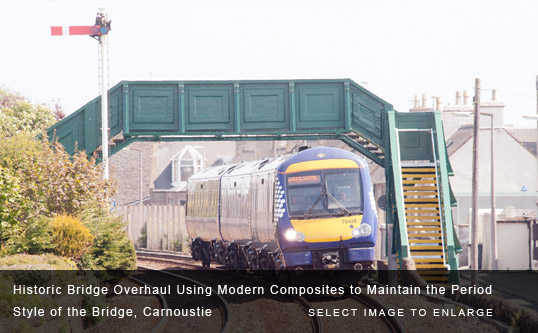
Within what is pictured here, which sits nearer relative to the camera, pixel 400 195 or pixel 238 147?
pixel 400 195

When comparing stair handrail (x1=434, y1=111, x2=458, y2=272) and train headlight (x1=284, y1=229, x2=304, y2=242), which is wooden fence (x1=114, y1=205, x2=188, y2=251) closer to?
stair handrail (x1=434, y1=111, x2=458, y2=272)

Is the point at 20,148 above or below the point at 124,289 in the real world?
above

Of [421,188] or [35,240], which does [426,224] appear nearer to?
[421,188]

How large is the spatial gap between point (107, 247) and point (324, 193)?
239 inches

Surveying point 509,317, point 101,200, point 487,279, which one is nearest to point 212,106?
point 101,200

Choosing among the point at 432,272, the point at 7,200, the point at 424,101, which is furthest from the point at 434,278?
the point at 424,101

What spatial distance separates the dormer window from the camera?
68.6m

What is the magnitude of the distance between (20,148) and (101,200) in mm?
3430

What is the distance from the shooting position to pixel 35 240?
64.4 ft

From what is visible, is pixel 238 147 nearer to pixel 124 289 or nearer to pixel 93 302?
pixel 124 289

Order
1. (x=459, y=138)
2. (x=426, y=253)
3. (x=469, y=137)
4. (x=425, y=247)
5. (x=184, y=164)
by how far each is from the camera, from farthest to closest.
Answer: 1. (x=184, y=164)
2. (x=459, y=138)
3. (x=469, y=137)
4. (x=425, y=247)
5. (x=426, y=253)

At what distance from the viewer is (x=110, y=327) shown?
54.3ft

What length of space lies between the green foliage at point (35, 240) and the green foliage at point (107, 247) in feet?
3.73

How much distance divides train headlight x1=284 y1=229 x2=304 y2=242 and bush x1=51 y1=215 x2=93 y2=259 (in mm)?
5207
